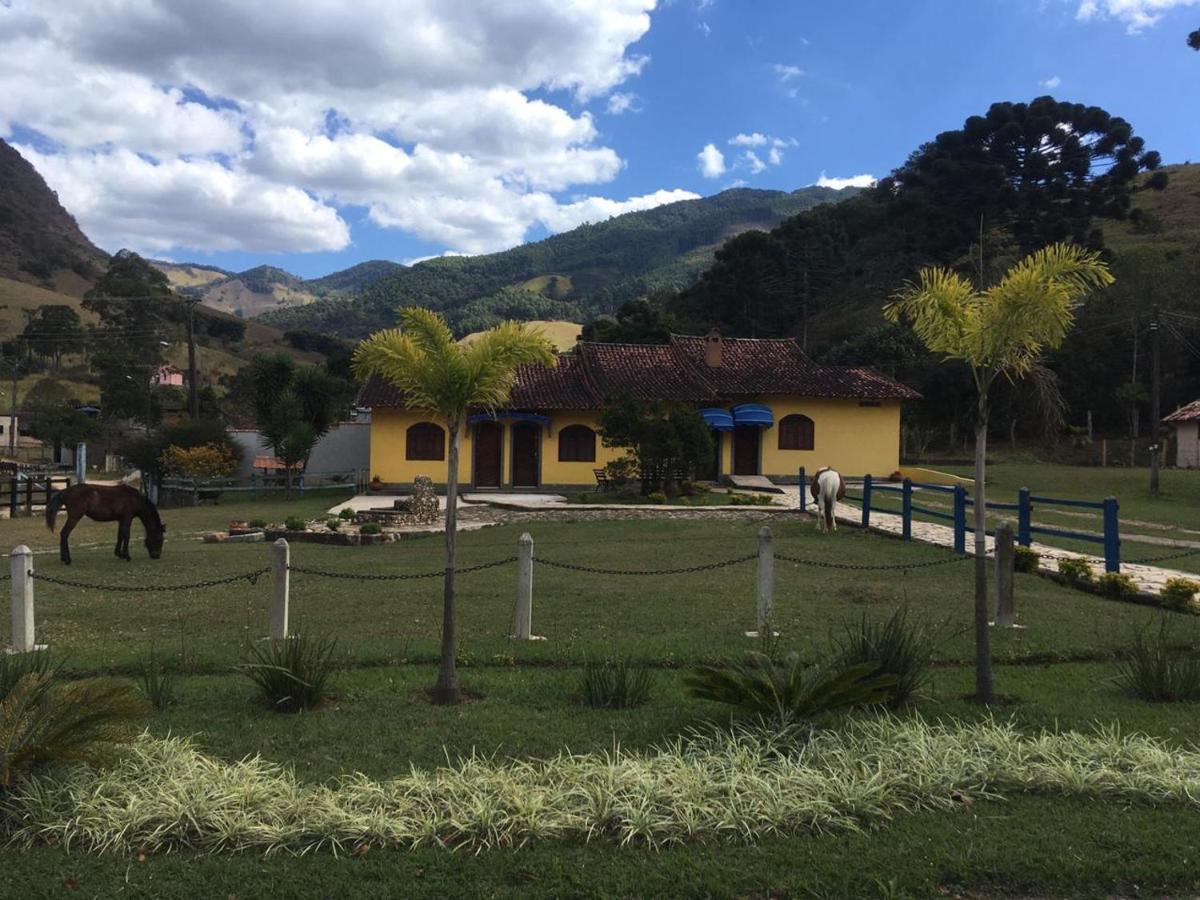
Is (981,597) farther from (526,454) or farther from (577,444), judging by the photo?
(526,454)

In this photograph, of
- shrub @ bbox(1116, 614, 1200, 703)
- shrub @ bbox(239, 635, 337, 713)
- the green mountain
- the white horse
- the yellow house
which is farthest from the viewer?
the green mountain

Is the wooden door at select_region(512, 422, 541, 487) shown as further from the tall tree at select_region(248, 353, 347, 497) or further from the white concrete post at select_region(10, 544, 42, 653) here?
the white concrete post at select_region(10, 544, 42, 653)

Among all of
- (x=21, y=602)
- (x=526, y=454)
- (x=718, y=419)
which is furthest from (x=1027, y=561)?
(x=526, y=454)

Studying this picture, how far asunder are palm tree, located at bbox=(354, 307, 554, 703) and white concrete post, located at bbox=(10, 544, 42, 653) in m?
3.44

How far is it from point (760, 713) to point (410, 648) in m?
3.34

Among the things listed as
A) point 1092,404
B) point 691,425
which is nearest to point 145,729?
point 691,425

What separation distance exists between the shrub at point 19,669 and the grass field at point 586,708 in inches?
28.0

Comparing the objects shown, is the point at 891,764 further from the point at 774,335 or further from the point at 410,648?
the point at 774,335

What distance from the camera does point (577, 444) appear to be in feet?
90.3

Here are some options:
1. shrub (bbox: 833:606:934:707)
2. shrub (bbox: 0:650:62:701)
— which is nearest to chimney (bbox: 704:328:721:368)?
shrub (bbox: 833:606:934:707)

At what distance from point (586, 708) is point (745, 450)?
77.6 feet

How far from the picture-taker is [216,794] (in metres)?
3.99

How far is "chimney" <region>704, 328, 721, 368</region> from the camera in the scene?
30.8 m

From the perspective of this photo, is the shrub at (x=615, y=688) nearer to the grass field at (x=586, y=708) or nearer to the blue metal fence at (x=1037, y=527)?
the grass field at (x=586, y=708)
